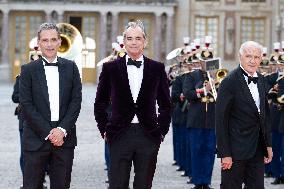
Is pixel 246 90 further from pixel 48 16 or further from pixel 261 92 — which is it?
pixel 48 16

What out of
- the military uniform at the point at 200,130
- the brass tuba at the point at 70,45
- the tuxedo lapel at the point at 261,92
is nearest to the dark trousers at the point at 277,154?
the military uniform at the point at 200,130

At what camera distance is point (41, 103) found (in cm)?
693

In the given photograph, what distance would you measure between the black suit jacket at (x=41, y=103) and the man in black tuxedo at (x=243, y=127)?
132cm

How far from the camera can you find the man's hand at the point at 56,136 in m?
6.82

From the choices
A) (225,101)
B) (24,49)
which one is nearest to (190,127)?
(225,101)

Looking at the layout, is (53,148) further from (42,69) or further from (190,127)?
(190,127)

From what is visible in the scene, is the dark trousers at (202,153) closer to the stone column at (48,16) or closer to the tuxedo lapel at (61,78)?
the tuxedo lapel at (61,78)

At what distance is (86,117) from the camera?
23.2 m

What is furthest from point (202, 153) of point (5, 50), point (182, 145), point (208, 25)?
point (208, 25)

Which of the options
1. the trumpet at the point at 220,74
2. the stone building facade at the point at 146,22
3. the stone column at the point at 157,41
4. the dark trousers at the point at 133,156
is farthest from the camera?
the stone column at the point at 157,41

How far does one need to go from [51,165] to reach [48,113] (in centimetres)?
47

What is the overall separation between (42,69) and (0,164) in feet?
21.2

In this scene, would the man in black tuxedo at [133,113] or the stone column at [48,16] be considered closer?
the man in black tuxedo at [133,113]

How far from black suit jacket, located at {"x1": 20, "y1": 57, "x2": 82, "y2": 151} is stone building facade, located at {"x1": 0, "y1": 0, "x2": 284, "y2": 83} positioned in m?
35.8
